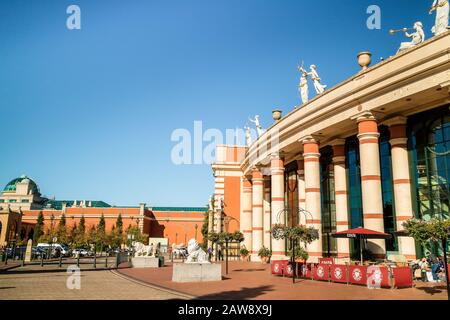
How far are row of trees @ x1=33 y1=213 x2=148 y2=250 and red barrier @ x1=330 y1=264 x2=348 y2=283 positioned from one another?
42499 millimetres

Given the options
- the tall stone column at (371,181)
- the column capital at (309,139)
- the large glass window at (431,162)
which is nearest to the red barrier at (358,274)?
the tall stone column at (371,181)

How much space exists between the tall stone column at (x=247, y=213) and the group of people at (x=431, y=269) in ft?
73.4

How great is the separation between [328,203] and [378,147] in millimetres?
8598

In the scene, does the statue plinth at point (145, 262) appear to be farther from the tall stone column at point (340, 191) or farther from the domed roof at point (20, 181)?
the domed roof at point (20, 181)

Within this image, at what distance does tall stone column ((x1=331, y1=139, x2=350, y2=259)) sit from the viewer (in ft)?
81.2

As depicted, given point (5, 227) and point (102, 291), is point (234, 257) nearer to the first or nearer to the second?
point (102, 291)

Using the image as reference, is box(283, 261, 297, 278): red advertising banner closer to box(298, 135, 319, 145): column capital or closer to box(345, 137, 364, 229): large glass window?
box(345, 137, 364, 229): large glass window

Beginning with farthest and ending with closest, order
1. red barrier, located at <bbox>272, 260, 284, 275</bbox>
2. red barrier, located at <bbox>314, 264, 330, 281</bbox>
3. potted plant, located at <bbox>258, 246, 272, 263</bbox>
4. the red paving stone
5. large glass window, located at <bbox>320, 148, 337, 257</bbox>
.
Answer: potted plant, located at <bbox>258, 246, 272, 263</bbox> → large glass window, located at <bbox>320, 148, 337, 257</bbox> → red barrier, located at <bbox>272, 260, 284, 275</bbox> → red barrier, located at <bbox>314, 264, 330, 281</bbox> → the red paving stone

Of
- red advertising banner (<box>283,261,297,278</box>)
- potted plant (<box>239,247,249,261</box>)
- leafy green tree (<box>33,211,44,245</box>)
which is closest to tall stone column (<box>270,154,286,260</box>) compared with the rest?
red advertising banner (<box>283,261,297,278</box>)

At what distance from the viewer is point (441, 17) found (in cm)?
1792

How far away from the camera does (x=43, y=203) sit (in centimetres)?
13625

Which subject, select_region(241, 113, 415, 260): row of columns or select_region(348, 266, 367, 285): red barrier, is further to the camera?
select_region(241, 113, 415, 260): row of columns

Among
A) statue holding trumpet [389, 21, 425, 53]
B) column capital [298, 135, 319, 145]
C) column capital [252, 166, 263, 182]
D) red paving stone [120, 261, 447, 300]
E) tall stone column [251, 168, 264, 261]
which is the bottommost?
red paving stone [120, 261, 447, 300]
